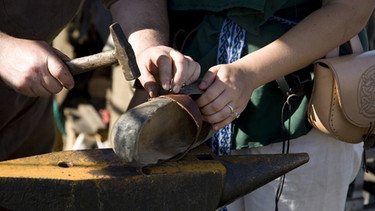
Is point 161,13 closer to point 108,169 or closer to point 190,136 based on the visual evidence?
point 190,136

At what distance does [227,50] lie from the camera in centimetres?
195

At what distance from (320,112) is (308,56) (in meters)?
0.16

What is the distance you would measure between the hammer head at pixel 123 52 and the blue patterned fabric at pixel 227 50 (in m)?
0.38

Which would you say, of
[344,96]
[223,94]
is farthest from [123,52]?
[344,96]

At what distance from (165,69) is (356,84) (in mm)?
553

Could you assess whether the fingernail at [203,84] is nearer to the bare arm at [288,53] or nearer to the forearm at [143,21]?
the bare arm at [288,53]

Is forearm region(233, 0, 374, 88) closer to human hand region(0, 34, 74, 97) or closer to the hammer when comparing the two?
the hammer

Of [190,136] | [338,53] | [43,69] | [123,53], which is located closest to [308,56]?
[338,53]

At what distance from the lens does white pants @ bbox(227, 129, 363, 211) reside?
1987mm

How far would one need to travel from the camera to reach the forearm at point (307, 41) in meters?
1.83

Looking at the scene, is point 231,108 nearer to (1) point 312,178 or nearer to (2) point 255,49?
(2) point 255,49

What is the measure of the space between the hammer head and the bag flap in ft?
1.83

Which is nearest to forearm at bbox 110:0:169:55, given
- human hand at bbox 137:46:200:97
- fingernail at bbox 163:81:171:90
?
human hand at bbox 137:46:200:97

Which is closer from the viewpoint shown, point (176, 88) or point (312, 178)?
point (176, 88)
